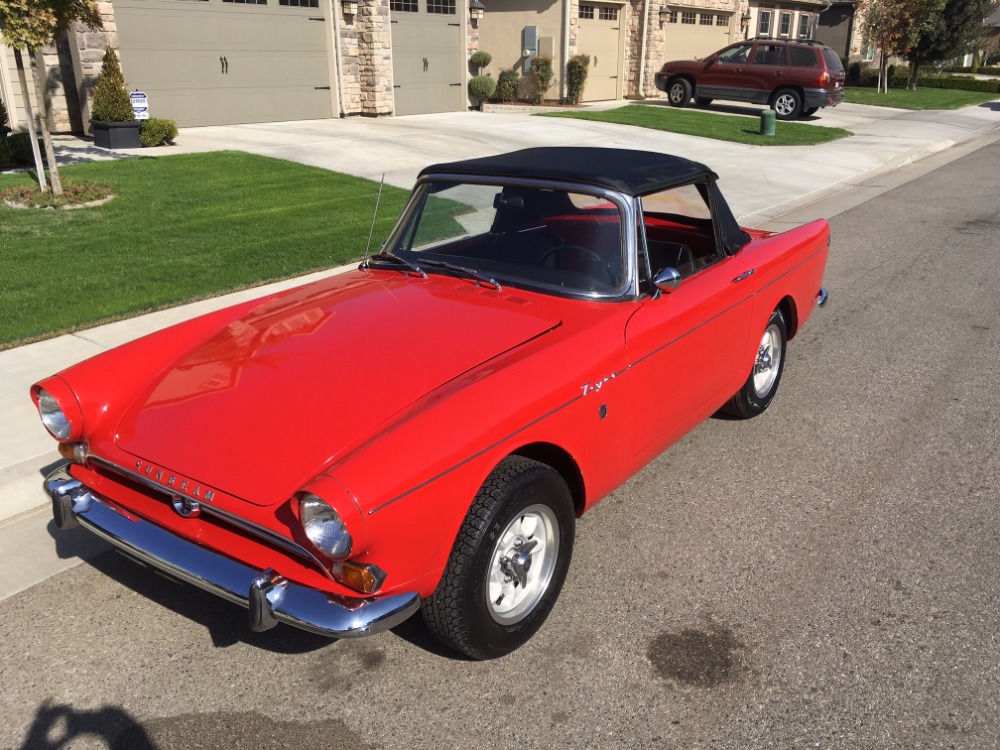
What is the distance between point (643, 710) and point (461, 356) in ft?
4.86

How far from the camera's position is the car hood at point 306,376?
3.10 metres

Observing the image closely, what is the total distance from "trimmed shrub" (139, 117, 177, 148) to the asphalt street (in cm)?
1119

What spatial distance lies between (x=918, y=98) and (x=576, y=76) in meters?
14.6

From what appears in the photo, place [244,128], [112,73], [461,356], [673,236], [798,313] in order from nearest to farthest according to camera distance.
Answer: [461,356] → [673,236] → [798,313] → [112,73] → [244,128]

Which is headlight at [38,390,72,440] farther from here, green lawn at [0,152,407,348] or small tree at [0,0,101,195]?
small tree at [0,0,101,195]

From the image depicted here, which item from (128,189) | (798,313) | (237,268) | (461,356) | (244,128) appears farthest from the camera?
(244,128)

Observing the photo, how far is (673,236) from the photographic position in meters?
4.89

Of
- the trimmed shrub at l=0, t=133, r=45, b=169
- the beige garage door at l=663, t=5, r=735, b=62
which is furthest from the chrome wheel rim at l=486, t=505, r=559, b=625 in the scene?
the beige garage door at l=663, t=5, r=735, b=62

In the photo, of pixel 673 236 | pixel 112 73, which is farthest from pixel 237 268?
pixel 112 73

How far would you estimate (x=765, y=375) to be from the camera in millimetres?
5512

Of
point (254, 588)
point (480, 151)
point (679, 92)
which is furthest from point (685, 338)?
point (679, 92)

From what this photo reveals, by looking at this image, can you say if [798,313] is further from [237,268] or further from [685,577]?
[237,268]

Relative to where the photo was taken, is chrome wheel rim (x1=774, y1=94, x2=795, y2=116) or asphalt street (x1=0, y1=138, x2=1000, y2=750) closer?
asphalt street (x1=0, y1=138, x2=1000, y2=750)

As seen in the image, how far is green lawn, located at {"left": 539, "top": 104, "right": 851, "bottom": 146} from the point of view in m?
18.9
